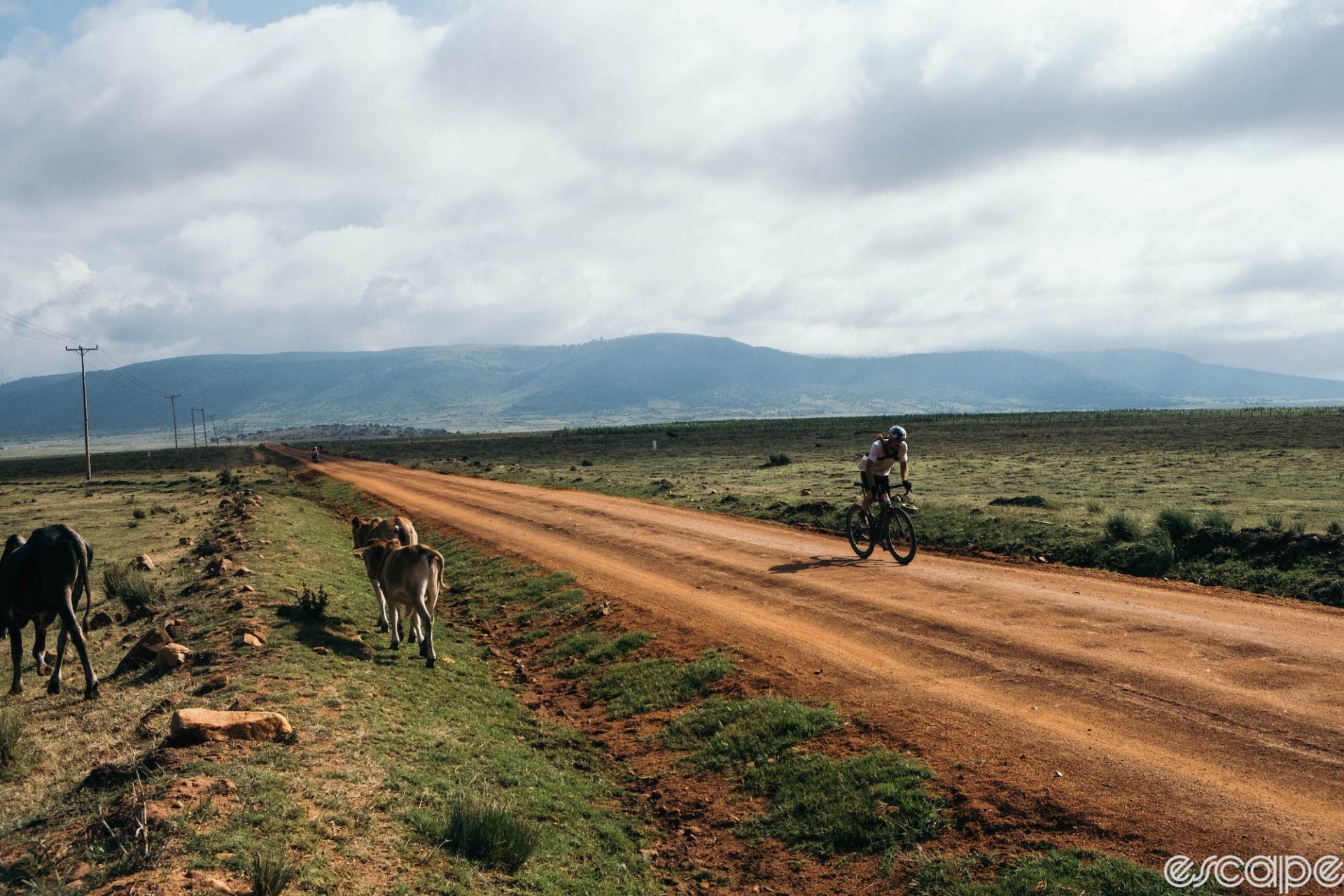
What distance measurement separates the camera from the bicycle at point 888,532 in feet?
59.9

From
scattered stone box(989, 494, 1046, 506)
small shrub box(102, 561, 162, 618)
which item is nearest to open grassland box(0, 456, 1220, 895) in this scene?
small shrub box(102, 561, 162, 618)

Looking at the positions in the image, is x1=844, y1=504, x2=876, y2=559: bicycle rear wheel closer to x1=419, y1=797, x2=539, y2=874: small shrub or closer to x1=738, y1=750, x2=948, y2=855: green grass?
x1=738, y1=750, x2=948, y2=855: green grass

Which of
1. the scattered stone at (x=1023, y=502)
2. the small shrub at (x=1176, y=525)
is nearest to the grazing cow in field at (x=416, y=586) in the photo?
the small shrub at (x=1176, y=525)

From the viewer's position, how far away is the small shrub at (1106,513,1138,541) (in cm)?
1875

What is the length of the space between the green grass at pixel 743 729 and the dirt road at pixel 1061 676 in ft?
1.88

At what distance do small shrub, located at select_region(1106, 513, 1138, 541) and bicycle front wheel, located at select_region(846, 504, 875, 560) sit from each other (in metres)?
5.29

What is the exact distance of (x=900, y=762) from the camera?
8.36m

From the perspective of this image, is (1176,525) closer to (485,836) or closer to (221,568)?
(485,836)

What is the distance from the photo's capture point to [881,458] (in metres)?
18.4

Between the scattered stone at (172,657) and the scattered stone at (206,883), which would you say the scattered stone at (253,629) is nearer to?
the scattered stone at (172,657)

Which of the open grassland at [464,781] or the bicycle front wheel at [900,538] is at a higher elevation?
the bicycle front wheel at [900,538]

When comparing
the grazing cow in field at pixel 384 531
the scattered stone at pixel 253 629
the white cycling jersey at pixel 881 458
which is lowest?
the scattered stone at pixel 253 629

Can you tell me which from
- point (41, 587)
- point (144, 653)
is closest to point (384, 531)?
point (144, 653)

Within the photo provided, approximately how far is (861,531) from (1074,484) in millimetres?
19896
